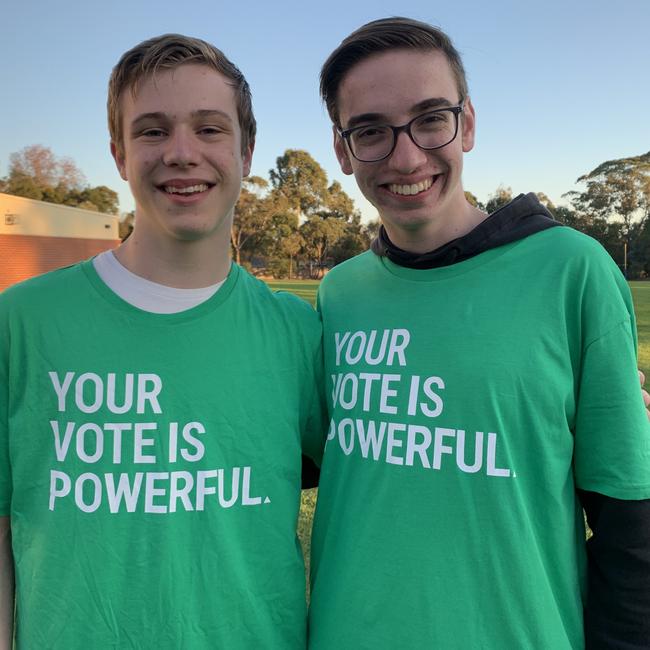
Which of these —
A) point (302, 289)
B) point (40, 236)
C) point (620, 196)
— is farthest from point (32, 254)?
point (620, 196)

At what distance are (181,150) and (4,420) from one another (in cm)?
92

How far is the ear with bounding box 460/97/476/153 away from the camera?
6.30ft

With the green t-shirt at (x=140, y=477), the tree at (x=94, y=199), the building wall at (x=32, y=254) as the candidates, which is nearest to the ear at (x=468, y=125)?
the green t-shirt at (x=140, y=477)

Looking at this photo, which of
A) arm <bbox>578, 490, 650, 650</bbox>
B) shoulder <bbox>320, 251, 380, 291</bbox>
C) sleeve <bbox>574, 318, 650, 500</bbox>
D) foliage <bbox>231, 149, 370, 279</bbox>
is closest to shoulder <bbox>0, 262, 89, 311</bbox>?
shoulder <bbox>320, 251, 380, 291</bbox>

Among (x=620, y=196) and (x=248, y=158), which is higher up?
(x=620, y=196)

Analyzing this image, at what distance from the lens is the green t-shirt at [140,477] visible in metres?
1.55

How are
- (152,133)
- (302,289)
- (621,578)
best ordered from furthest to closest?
(302,289)
(152,133)
(621,578)

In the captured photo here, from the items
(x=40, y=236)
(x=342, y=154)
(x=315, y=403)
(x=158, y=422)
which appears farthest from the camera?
(x=40, y=236)

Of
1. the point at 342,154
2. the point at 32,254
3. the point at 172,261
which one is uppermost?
the point at 32,254

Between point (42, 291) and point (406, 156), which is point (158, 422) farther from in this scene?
point (406, 156)

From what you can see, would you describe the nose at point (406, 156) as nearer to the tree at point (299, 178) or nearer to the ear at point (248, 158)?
the ear at point (248, 158)

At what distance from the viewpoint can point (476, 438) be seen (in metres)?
1.57

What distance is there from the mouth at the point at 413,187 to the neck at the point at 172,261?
60 centimetres

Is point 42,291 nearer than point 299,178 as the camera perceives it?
Yes
